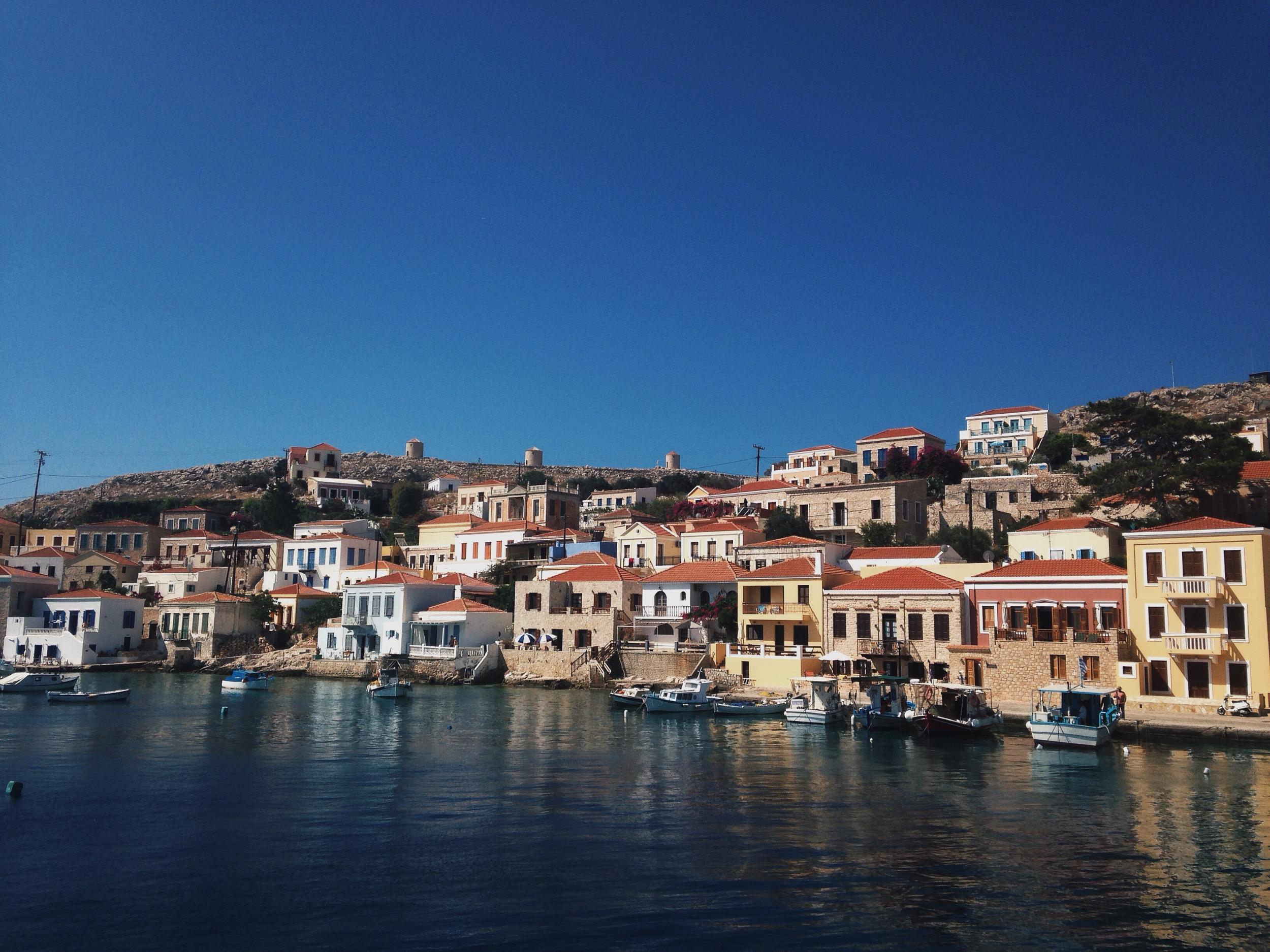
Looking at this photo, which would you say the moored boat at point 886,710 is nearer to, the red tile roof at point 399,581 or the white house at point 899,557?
the white house at point 899,557

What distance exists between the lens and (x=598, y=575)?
5628 cm

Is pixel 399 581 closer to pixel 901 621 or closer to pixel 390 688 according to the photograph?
pixel 390 688

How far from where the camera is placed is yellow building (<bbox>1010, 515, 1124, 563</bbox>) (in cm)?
4716

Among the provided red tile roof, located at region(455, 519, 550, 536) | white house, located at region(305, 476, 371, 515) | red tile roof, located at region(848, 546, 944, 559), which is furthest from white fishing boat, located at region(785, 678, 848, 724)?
white house, located at region(305, 476, 371, 515)

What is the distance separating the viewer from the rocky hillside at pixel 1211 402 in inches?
Result: 3482

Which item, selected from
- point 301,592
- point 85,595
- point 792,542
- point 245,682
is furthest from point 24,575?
point 792,542

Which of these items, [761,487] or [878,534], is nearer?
[878,534]

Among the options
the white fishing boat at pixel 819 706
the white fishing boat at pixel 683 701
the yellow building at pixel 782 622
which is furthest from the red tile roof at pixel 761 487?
the white fishing boat at pixel 819 706

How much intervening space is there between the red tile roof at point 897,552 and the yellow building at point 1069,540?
13.3 ft

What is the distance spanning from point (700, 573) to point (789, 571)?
311 inches

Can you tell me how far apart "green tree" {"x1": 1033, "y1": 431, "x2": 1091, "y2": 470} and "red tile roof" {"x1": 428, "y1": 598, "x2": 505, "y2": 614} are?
44.1 metres

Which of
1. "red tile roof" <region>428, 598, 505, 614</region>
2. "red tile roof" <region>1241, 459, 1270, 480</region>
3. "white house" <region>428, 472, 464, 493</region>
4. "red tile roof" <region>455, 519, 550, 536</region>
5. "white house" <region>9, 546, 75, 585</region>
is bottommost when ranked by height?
"red tile roof" <region>428, 598, 505, 614</region>

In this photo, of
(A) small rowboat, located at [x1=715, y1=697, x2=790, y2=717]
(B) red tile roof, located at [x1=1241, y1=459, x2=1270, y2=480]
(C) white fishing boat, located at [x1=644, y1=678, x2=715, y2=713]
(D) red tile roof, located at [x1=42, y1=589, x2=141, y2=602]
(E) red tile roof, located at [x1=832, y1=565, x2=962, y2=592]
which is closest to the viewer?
(A) small rowboat, located at [x1=715, y1=697, x2=790, y2=717]

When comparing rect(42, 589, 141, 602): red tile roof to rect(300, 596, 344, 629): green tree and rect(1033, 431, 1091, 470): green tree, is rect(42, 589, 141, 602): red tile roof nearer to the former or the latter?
rect(300, 596, 344, 629): green tree
